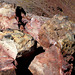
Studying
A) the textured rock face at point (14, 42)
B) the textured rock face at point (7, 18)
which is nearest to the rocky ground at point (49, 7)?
the textured rock face at point (7, 18)

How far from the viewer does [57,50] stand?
11.2ft

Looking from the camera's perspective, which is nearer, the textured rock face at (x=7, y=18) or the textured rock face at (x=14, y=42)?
the textured rock face at (x=14, y=42)

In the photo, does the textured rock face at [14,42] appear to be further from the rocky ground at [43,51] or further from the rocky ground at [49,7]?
the rocky ground at [49,7]

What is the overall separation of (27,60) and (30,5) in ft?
20.5

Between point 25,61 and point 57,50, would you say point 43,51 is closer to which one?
point 57,50

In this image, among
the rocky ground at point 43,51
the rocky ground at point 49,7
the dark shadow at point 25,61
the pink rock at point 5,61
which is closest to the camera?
the pink rock at point 5,61

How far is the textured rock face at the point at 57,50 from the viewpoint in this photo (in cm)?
328

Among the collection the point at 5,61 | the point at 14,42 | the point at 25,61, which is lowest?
the point at 25,61

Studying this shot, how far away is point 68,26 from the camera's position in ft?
12.0

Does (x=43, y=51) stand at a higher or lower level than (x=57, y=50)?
lower

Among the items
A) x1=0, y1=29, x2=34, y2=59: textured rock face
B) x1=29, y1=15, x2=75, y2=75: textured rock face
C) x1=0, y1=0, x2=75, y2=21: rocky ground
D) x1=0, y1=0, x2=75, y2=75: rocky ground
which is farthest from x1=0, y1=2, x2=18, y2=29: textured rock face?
x1=0, y1=0, x2=75, y2=21: rocky ground

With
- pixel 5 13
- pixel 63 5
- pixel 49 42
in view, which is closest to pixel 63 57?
pixel 49 42

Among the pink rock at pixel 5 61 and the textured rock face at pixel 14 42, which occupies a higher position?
the textured rock face at pixel 14 42

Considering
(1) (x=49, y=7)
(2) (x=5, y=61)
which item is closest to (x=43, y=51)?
(2) (x=5, y=61)
